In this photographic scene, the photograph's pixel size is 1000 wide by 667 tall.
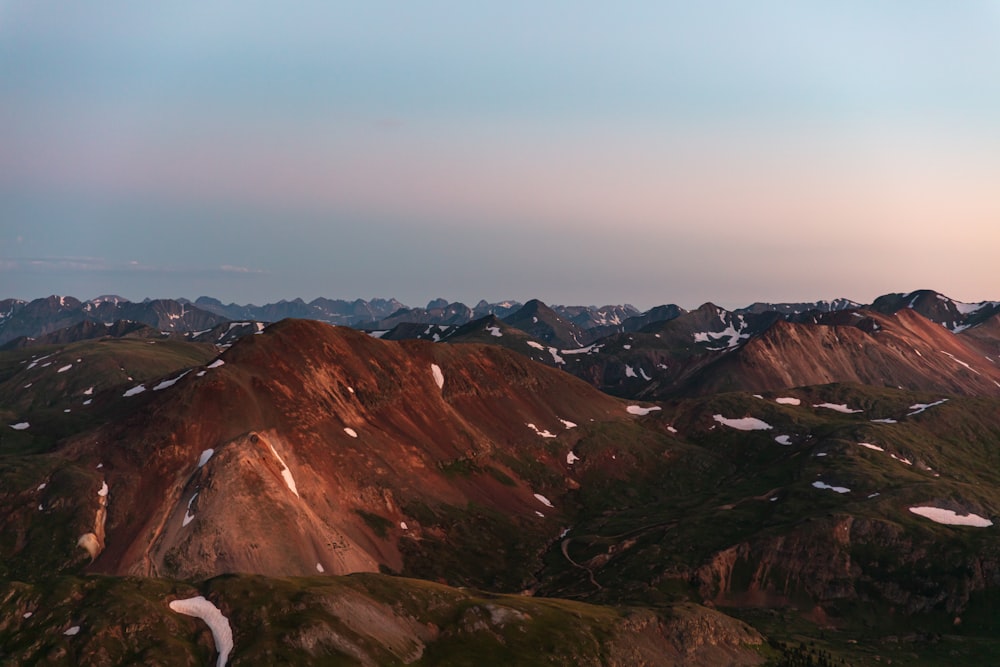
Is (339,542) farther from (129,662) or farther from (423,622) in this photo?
(129,662)

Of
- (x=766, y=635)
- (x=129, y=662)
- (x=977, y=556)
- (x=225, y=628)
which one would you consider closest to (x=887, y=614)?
(x=977, y=556)

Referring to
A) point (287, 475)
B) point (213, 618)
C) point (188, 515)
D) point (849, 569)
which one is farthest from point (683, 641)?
point (188, 515)

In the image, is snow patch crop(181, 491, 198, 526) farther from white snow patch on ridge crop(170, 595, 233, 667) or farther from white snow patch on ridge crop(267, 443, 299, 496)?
white snow patch on ridge crop(170, 595, 233, 667)

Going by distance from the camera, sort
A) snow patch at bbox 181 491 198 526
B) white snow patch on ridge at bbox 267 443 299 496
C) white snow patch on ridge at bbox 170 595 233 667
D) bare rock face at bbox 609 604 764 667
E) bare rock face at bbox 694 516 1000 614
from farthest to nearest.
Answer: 1. white snow patch on ridge at bbox 267 443 299 496
2. bare rock face at bbox 694 516 1000 614
3. snow patch at bbox 181 491 198 526
4. bare rock face at bbox 609 604 764 667
5. white snow patch on ridge at bbox 170 595 233 667

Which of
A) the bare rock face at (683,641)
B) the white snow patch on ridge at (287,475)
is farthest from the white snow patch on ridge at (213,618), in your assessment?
the white snow patch on ridge at (287,475)

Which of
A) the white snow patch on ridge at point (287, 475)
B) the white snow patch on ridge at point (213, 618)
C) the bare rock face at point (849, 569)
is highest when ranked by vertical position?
the white snow patch on ridge at point (213, 618)

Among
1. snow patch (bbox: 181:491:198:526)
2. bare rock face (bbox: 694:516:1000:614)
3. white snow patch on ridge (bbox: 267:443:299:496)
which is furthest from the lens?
white snow patch on ridge (bbox: 267:443:299:496)

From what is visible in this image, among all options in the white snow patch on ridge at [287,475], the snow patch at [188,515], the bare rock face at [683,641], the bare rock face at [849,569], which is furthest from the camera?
the white snow patch on ridge at [287,475]

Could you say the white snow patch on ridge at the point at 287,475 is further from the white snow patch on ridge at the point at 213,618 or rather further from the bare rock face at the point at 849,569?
the bare rock face at the point at 849,569

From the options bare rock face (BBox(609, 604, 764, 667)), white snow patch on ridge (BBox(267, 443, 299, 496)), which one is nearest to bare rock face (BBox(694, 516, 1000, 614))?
bare rock face (BBox(609, 604, 764, 667))
